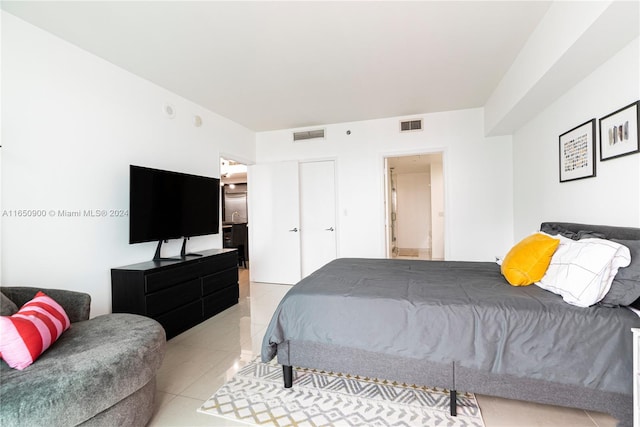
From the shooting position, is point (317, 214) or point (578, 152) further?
point (317, 214)

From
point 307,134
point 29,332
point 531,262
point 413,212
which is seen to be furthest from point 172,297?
point 413,212

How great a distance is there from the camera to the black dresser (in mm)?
2479

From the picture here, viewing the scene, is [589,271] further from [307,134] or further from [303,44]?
[307,134]

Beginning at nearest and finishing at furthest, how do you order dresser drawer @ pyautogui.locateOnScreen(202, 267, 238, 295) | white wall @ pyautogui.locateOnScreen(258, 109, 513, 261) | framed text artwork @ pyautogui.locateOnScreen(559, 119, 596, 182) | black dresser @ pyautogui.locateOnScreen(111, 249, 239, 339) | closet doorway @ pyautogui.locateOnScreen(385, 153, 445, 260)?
framed text artwork @ pyautogui.locateOnScreen(559, 119, 596, 182)
black dresser @ pyautogui.locateOnScreen(111, 249, 239, 339)
dresser drawer @ pyautogui.locateOnScreen(202, 267, 238, 295)
white wall @ pyautogui.locateOnScreen(258, 109, 513, 261)
closet doorway @ pyautogui.locateOnScreen(385, 153, 445, 260)

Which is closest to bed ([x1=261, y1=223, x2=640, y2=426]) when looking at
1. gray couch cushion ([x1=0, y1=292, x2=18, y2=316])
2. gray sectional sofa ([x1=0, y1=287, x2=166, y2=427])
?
gray sectional sofa ([x1=0, y1=287, x2=166, y2=427])

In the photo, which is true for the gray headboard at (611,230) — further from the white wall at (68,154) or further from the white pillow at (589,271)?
the white wall at (68,154)

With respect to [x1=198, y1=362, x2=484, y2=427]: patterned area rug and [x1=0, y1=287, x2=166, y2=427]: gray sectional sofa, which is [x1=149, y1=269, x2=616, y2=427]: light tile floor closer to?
[x1=198, y1=362, x2=484, y2=427]: patterned area rug

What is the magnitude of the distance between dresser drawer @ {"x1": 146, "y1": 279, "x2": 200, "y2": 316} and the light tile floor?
1.13ft

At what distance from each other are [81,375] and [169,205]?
1934 mm

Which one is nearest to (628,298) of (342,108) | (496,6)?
(496,6)

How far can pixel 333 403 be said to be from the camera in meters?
1.77

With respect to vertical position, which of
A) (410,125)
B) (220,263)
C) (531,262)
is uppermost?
(410,125)

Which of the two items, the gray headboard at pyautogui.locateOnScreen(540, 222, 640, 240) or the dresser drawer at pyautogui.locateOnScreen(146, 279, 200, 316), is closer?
the gray headboard at pyautogui.locateOnScreen(540, 222, 640, 240)

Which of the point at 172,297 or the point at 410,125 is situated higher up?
the point at 410,125
